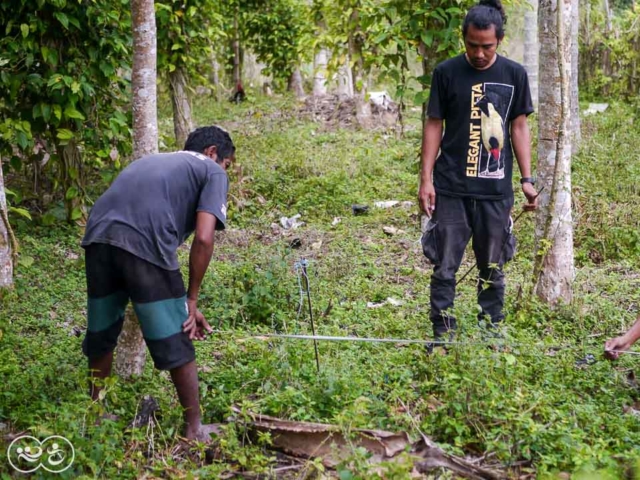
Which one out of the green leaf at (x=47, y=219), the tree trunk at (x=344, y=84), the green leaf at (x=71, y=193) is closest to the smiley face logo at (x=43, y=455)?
the green leaf at (x=71, y=193)

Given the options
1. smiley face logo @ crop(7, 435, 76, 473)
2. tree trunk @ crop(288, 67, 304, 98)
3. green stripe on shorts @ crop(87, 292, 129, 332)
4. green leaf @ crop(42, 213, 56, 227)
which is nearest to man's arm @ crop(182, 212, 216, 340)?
green stripe on shorts @ crop(87, 292, 129, 332)

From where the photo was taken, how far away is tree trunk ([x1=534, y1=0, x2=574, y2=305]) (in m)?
5.41

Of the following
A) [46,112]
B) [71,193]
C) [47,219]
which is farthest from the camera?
[47,219]

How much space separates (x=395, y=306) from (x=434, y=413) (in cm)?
204

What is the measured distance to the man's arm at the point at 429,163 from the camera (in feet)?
15.3

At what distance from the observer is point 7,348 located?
5215 mm

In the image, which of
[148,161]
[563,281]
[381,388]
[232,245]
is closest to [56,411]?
[148,161]

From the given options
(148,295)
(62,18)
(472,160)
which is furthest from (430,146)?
(62,18)

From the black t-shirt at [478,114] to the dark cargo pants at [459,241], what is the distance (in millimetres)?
84

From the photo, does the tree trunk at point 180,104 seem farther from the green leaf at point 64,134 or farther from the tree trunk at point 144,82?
the tree trunk at point 144,82

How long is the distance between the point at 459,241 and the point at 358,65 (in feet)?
25.7

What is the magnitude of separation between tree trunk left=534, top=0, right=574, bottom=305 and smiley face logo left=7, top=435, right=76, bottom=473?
334 cm

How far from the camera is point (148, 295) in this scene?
3783 mm

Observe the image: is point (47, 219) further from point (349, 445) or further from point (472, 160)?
point (349, 445)
